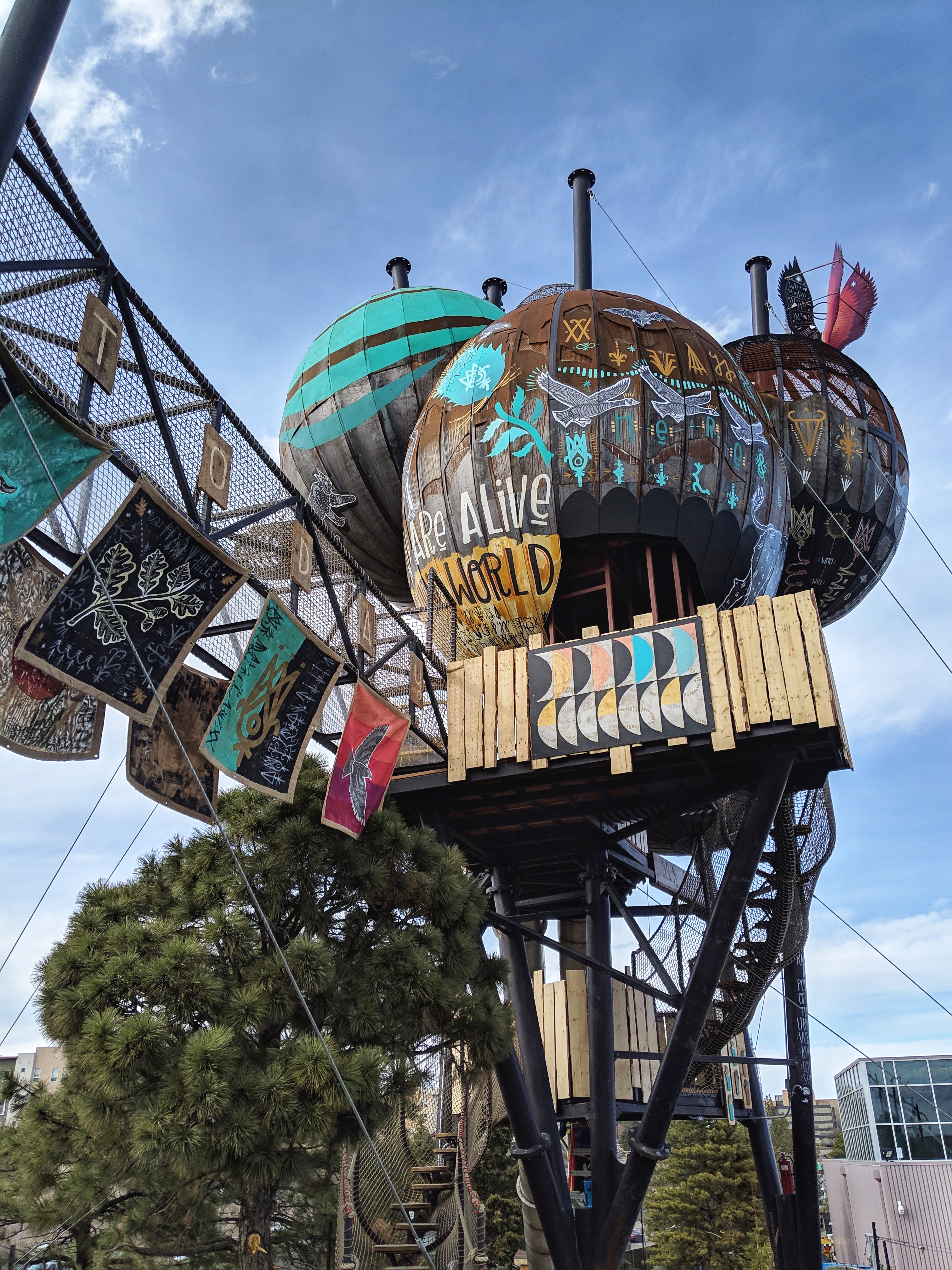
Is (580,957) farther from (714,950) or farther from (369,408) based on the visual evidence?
(369,408)

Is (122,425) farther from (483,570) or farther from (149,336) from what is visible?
(483,570)

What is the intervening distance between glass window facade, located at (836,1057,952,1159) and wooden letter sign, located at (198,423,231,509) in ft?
113

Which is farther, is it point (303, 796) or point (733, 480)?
point (733, 480)

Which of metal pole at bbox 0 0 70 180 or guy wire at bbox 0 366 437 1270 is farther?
guy wire at bbox 0 366 437 1270

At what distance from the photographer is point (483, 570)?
1343 cm

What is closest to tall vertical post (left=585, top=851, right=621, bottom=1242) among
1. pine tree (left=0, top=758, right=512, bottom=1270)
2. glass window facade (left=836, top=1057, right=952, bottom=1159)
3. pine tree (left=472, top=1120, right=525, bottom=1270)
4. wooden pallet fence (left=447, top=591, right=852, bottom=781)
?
wooden pallet fence (left=447, top=591, right=852, bottom=781)

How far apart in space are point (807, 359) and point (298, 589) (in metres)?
13.5

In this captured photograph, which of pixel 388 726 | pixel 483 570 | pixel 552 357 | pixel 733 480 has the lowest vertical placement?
pixel 388 726

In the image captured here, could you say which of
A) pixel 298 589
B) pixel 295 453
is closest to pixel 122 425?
pixel 298 589

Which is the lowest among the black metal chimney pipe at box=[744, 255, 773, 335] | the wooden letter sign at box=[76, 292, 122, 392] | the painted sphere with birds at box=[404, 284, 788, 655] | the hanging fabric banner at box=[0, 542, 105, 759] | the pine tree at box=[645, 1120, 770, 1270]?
the pine tree at box=[645, 1120, 770, 1270]

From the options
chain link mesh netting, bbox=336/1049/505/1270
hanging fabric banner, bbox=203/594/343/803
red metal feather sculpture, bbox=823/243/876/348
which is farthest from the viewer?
red metal feather sculpture, bbox=823/243/876/348

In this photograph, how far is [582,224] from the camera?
1606cm

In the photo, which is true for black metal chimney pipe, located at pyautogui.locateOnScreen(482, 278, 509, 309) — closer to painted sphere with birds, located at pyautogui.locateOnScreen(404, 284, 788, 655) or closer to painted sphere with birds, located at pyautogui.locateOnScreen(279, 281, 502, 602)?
painted sphere with birds, located at pyautogui.locateOnScreen(279, 281, 502, 602)

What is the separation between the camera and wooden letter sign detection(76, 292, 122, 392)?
677cm
